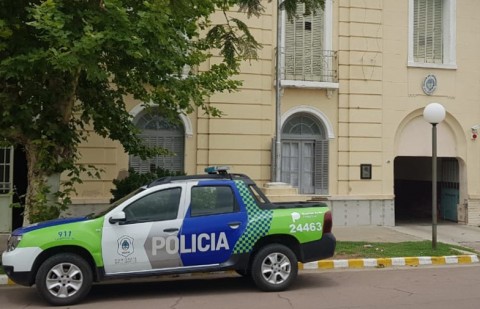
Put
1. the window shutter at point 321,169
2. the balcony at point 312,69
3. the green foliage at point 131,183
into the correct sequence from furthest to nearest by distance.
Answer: the window shutter at point 321,169
the balcony at point 312,69
the green foliage at point 131,183

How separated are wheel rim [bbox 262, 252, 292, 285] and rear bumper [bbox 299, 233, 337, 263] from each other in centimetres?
28

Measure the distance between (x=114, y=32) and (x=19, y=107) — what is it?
8.39ft

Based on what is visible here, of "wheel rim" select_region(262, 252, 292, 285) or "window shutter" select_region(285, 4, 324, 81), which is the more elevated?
"window shutter" select_region(285, 4, 324, 81)

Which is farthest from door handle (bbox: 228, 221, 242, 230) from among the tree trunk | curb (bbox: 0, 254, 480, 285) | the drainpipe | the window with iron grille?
the window with iron grille

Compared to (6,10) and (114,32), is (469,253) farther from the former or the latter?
(6,10)

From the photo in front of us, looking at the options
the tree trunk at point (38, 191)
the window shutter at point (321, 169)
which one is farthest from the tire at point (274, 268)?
the window shutter at point (321, 169)

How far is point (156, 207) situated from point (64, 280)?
1591 mm

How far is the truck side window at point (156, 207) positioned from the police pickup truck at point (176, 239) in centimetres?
1

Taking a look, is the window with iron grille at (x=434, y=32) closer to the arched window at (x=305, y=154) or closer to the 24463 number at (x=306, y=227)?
the arched window at (x=305, y=154)

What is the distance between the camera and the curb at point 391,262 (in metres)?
10.2

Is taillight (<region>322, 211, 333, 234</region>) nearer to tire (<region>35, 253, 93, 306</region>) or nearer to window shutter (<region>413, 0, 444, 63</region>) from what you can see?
tire (<region>35, 253, 93, 306</region>)

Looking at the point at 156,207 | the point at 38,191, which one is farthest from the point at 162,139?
the point at 156,207

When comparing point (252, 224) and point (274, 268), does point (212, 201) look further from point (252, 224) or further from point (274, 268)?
point (274, 268)

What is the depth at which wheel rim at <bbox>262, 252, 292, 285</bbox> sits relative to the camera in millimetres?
8125
